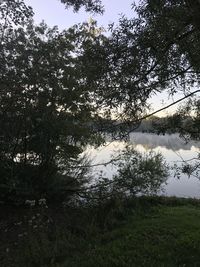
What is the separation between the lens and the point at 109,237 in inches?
365

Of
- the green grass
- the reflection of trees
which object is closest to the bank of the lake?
the green grass

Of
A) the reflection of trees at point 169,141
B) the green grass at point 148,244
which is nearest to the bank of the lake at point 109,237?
the green grass at point 148,244

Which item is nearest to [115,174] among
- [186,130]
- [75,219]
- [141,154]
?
[141,154]

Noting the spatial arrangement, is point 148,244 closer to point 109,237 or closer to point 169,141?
point 109,237

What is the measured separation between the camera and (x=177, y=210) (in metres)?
11.5

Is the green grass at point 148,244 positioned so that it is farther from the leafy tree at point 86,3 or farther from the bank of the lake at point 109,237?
the leafy tree at point 86,3

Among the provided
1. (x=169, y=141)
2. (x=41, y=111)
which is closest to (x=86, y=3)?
(x=41, y=111)

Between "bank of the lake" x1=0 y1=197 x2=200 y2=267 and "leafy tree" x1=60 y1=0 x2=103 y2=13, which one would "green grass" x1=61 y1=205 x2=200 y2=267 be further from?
"leafy tree" x1=60 y1=0 x2=103 y2=13

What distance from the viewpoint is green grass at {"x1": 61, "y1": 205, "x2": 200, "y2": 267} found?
7.61m

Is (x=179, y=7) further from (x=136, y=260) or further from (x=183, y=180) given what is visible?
(x=183, y=180)

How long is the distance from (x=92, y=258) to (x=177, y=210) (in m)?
4.24

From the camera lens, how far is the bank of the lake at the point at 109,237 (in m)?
7.84

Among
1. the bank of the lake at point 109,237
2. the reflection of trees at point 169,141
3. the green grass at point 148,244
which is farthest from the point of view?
the reflection of trees at point 169,141

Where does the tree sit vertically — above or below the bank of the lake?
above
